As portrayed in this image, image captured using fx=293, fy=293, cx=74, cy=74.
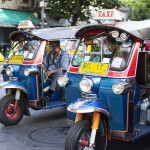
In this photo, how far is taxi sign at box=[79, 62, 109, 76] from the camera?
435 centimetres

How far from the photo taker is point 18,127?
614cm

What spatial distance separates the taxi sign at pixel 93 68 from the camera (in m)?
4.35

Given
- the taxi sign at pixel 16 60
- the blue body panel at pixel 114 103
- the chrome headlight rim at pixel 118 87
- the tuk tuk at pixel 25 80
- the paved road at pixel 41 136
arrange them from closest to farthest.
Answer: the chrome headlight rim at pixel 118 87
the blue body panel at pixel 114 103
the paved road at pixel 41 136
the tuk tuk at pixel 25 80
the taxi sign at pixel 16 60

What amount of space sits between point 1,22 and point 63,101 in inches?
634

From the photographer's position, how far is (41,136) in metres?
5.55

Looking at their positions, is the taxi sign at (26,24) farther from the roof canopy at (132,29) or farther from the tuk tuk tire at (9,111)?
the roof canopy at (132,29)

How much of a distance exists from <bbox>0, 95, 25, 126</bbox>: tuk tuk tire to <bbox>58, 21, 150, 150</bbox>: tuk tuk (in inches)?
72.4

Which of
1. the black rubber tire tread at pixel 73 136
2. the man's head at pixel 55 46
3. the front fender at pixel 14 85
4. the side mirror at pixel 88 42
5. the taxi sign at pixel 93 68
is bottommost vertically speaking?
the black rubber tire tread at pixel 73 136

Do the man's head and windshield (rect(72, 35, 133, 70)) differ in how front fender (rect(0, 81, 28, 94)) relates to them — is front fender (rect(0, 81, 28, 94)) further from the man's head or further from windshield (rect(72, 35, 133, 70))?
windshield (rect(72, 35, 133, 70))

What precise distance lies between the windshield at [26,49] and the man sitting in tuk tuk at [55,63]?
0.43 metres

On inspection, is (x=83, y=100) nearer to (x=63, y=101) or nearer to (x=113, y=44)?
(x=113, y=44)

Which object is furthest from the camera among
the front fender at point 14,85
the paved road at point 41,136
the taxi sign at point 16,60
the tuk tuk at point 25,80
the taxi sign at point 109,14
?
the taxi sign at point 16,60

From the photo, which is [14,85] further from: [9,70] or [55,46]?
[55,46]

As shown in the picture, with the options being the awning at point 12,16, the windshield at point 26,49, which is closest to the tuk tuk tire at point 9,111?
the windshield at point 26,49
